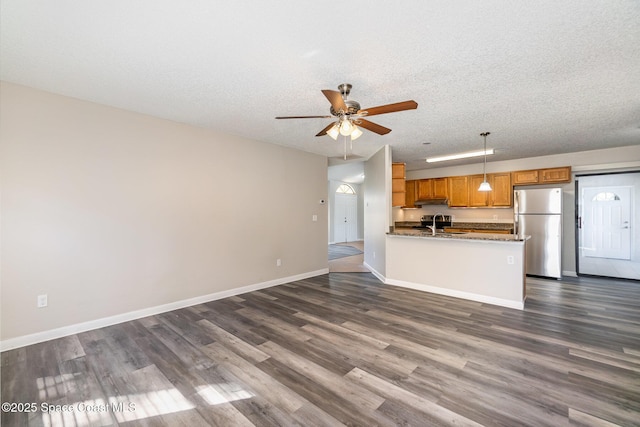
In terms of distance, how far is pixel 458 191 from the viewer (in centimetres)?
664

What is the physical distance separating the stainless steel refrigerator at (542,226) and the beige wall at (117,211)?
5.10 meters

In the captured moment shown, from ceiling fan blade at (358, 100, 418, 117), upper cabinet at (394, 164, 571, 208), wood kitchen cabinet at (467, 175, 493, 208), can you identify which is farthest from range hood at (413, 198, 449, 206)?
ceiling fan blade at (358, 100, 418, 117)

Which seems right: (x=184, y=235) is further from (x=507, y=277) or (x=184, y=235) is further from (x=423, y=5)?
(x=507, y=277)

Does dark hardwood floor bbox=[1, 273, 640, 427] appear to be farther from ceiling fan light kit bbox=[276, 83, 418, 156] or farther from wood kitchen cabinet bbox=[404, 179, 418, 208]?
wood kitchen cabinet bbox=[404, 179, 418, 208]

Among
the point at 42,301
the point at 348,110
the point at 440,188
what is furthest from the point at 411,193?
the point at 42,301

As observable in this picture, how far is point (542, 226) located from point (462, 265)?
2628mm

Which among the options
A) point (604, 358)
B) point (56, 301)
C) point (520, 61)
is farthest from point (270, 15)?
point (604, 358)

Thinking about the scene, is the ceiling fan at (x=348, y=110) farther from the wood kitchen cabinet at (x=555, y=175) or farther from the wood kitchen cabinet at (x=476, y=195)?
the wood kitchen cabinet at (x=555, y=175)

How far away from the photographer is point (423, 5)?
164 cm

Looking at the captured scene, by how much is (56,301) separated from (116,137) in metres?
1.90

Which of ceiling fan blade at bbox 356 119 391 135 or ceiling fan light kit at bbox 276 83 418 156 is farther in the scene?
ceiling fan blade at bbox 356 119 391 135

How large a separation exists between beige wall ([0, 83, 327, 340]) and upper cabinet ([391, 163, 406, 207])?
232 centimetres

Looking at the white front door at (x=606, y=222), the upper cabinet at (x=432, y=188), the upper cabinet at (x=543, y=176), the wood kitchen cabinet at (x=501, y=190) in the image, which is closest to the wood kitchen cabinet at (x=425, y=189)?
the upper cabinet at (x=432, y=188)

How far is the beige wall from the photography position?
2.66 m
